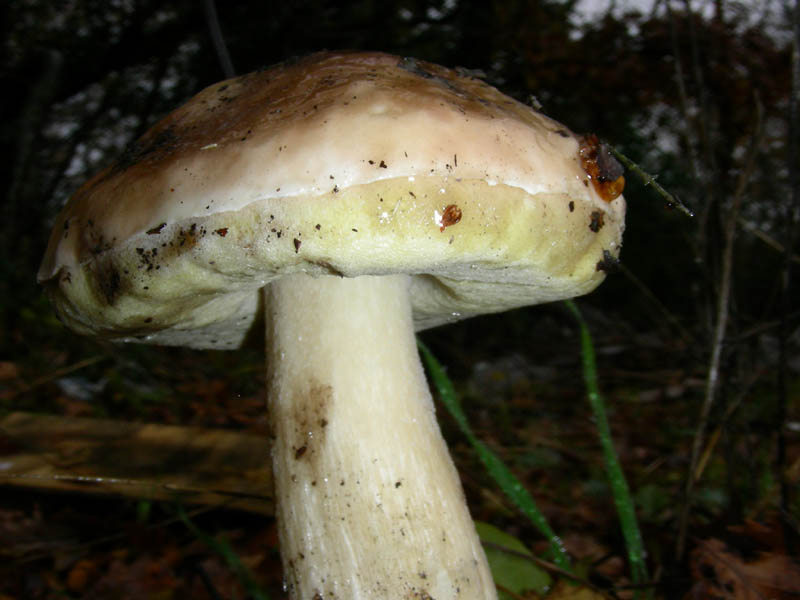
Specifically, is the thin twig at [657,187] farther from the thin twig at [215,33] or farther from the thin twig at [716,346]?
the thin twig at [215,33]

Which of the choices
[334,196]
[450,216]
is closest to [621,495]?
[450,216]

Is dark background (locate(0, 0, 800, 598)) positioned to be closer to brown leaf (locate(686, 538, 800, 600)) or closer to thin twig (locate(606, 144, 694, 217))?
brown leaf (locate(686, 538, 800, 600))

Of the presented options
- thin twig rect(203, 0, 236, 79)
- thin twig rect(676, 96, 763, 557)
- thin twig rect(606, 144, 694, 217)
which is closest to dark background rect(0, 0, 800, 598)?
thin twig rect(676, 96, 763, 557)

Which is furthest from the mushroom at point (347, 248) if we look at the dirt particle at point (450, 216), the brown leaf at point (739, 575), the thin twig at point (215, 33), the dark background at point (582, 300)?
the thin twig at point (215, 33)

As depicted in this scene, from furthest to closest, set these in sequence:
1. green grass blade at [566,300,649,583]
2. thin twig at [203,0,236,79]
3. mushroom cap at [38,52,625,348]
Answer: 1. thin twig at [203,0,236,79]
2. green grass blade at [566,300,649,583]
3. mushroom cap at [38,52,625,348]

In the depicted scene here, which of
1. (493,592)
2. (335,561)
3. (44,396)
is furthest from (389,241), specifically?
(44,396)

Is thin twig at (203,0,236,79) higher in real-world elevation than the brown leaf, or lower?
higher

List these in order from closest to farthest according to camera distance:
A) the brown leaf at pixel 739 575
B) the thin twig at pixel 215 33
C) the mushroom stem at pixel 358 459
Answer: the mushroom stem at pixel 358 459 < the brown leaf at pixel 739 575 < the thin twig at pixel 215 33
